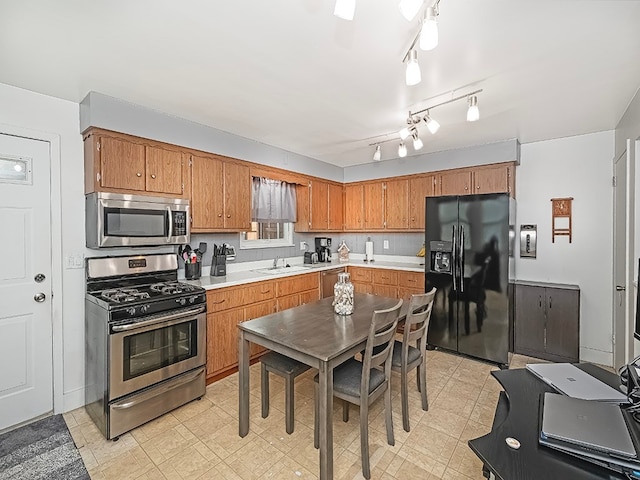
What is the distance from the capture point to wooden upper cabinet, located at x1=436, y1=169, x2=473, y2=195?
4055 mm

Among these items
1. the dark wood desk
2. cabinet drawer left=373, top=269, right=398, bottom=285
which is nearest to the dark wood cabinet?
cabinet drawer left=373, top=269, right=398, bottom=285

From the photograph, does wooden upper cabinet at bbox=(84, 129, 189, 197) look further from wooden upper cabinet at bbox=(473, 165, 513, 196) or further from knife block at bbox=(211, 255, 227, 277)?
wooden upper cabinet at bbox=(473, 165, 513, 196)

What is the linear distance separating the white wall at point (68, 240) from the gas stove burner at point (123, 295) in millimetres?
313

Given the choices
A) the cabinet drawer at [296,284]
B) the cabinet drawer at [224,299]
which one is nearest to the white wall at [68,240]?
the cabinet drawer at [224,299]

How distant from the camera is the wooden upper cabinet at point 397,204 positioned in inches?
182

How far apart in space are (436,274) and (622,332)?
5.68 ft

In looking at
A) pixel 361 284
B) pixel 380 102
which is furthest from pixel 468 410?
pixel 380 102

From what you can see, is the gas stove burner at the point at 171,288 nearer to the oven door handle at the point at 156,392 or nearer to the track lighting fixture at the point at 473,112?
the oven door handle at the point at 156,392

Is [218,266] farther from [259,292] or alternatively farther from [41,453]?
[41,453]

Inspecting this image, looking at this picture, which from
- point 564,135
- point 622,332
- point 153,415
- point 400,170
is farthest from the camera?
point 400,170

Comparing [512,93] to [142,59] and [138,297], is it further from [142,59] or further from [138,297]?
[138,297]

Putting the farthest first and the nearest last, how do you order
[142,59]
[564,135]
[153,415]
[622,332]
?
1. [564,135]
2. [622,332]
3. [153,415]
4. [142,59]

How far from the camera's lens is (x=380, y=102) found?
2.64 meters

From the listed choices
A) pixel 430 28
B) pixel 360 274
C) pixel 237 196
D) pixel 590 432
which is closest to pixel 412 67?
pixel 430 28
